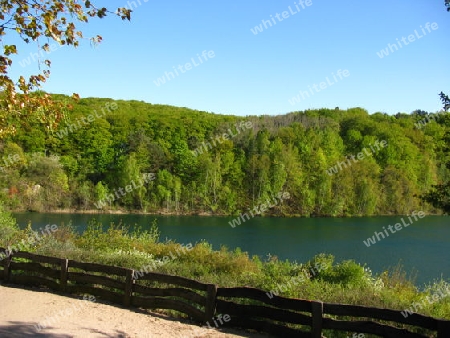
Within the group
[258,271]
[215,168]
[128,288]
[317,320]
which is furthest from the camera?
[215,168]

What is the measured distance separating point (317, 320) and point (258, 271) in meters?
6.07

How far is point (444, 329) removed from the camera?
6203 mm

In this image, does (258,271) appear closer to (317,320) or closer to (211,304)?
(211,304)

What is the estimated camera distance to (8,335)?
6992 millimetres

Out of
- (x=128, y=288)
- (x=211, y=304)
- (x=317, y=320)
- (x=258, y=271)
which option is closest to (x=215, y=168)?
(x=258, y=271)

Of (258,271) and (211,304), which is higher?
(211,304)

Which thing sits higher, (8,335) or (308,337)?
(8,335)

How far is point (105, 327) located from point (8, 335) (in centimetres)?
152

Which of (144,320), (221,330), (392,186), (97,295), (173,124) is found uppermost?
(173,124)

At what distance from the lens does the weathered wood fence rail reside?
686 cm

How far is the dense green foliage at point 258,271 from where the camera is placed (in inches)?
364

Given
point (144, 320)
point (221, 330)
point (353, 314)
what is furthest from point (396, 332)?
point (144, 320)

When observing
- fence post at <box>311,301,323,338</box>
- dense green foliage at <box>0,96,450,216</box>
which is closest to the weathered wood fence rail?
fence post at <box>311,301,323,338</box>

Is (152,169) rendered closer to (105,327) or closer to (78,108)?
(78,108)
